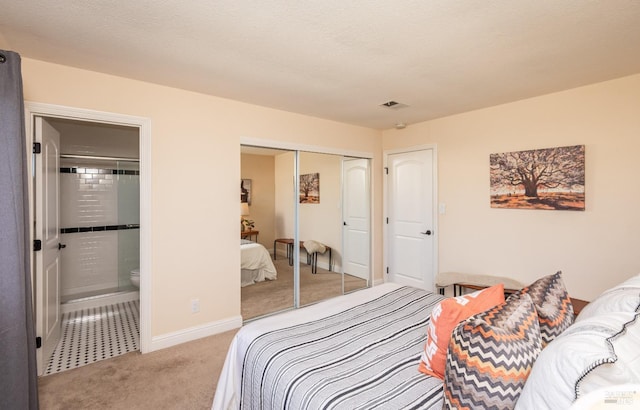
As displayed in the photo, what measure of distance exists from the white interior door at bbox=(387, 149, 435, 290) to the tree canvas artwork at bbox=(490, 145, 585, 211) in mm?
840

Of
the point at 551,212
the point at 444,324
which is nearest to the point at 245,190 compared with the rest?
the point at 444,324

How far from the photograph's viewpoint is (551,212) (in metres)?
3.03

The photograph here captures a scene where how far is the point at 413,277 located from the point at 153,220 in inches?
131

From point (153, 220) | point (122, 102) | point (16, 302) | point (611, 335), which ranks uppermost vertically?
point (122, 102)

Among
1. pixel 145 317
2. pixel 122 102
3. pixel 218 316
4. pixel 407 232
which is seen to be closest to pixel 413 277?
pixel 407 232

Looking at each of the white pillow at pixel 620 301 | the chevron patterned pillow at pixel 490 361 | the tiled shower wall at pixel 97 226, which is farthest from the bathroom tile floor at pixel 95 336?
the white pillow at pixel 620 301

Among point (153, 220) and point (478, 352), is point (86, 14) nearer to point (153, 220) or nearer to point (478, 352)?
point (153, 220)

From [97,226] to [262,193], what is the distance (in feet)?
7.87

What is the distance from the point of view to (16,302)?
168 centimetres

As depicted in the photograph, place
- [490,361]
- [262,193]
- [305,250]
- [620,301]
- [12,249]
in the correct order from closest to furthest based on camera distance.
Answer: [490,361] → [620,301] → [12,249] → [262,193] → [305,250]

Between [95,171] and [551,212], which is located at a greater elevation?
[95,171]

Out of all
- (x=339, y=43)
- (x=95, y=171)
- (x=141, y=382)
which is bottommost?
(x=141, y=382)

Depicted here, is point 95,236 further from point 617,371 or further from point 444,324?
point 617,371

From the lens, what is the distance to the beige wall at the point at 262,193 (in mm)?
3439
